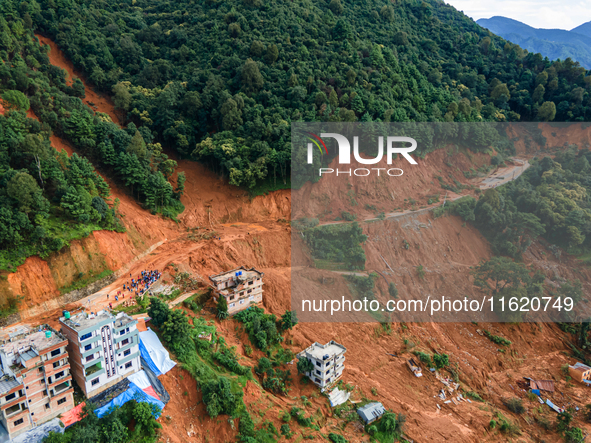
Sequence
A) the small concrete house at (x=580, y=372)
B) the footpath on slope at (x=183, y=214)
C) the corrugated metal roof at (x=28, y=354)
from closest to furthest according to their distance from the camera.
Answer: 1. the corrugated metal roof at (x=28, y=354)
2. the footpath on slope at (x=183, y=214)
3. the small concrete house at (x=580, y=372)

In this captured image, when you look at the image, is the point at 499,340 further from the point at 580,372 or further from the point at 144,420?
the point at 144,420

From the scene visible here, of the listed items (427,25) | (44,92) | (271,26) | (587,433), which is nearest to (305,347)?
(587,433)

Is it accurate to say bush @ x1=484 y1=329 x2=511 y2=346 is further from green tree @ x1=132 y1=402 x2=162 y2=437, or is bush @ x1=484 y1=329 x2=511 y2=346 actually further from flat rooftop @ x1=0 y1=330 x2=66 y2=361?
flat rooftop @ x1=0 y1=330 x2=66 y2=361

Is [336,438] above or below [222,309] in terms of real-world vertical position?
below

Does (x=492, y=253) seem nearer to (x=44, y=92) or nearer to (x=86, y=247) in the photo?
(x=86, y=247)

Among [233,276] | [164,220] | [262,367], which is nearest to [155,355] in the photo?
[262,367]

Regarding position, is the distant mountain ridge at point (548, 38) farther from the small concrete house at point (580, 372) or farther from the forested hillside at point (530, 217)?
the small concrete house at point (580, 372)

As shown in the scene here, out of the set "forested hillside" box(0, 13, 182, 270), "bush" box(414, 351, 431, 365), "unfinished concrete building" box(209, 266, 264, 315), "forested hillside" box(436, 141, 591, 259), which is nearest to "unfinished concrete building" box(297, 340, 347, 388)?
"unfinished concrete building" box(209, 266, 264, 315)

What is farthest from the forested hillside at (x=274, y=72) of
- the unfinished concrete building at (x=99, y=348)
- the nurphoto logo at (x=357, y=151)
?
the unfinished concrete building at (x=99, y=348)
